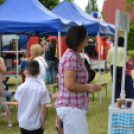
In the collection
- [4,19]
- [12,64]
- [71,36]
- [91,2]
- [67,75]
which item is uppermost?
[91,2]

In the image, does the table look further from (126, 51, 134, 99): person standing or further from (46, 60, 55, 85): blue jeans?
(46, 60, 55, 85): blue jeans

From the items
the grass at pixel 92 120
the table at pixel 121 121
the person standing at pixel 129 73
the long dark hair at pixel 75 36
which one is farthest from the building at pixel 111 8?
the long dark hair at pixel 75 36

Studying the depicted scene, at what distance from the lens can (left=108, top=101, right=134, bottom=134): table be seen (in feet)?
9.17

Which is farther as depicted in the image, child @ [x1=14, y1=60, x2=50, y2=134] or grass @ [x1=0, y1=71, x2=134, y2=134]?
grass @ [x1=0, y1=71, x2=134, y2=134]

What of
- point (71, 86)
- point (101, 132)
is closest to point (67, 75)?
point (71, 86)

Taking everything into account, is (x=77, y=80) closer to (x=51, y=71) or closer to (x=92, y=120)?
(x=92, y=120)

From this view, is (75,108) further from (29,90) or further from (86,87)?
(29,90)

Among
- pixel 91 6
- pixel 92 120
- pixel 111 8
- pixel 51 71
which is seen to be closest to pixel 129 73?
pixel 92 120

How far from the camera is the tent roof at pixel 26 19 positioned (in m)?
6.78

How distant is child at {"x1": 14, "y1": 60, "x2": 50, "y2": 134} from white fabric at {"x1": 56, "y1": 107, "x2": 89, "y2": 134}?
750mm

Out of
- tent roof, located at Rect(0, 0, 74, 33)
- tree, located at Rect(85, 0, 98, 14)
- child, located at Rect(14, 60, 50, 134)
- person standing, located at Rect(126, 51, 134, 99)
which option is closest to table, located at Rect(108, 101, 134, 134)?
child, located at Rect(14, 60, 50, 134)

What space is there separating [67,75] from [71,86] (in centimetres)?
10

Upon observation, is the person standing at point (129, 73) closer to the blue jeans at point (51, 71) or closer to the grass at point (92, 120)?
the grass at point (92, 120)

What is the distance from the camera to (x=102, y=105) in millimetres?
7551
